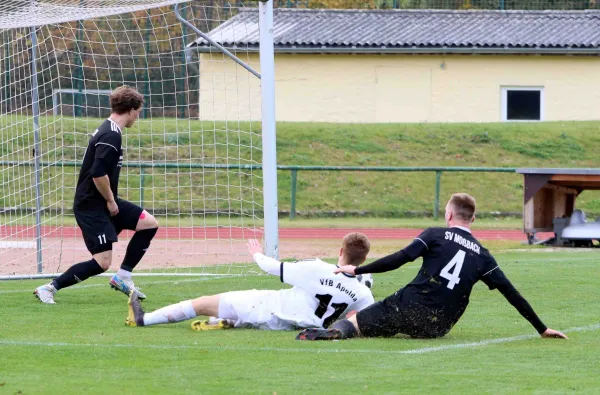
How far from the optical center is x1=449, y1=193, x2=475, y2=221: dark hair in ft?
25.7

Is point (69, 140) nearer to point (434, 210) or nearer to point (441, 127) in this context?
point (434, 210)

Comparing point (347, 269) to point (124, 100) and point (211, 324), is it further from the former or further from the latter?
point (124, 100)

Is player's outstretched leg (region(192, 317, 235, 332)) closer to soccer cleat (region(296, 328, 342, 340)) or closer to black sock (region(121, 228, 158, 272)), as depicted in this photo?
soccer cleat (region(296, 328, 342, 340))

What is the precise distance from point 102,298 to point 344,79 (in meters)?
24.2

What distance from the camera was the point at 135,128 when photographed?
27.2 metres

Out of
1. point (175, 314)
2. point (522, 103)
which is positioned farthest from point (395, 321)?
point (522, 103)

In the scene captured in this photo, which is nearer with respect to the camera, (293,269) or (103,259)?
(293,269)

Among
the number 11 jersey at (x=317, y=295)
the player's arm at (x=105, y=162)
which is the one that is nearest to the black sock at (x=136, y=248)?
the player's arm at (x=105, y=162)

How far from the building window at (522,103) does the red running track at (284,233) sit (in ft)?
40.7

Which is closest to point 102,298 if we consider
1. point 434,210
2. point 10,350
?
point 10,350

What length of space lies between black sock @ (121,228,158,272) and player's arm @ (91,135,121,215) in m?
0.71

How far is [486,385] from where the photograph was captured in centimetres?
614

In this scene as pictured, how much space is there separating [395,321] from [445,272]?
519 mm

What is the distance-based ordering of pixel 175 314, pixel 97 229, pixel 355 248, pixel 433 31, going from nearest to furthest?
pixel 355 248 < pixel 175 314 < pixel 97 229 < pixel 433 31
